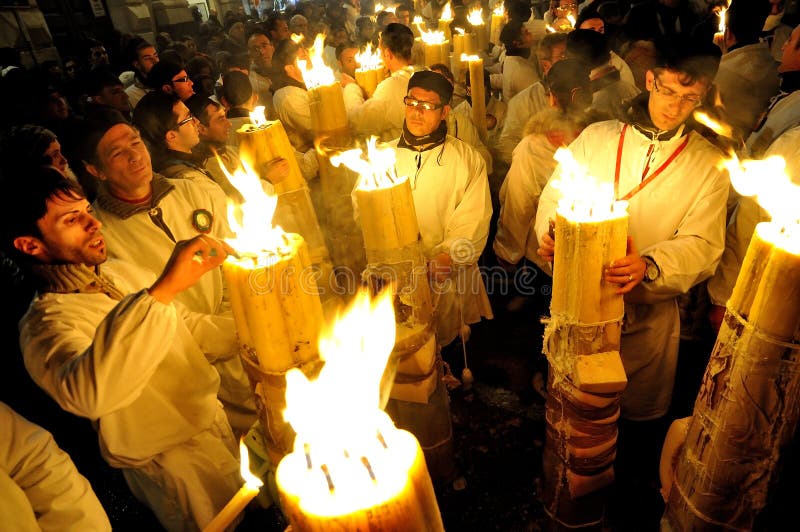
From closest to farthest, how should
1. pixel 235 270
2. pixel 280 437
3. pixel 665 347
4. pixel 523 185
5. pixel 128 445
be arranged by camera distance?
pixel 235 270 → pixel 280 437 → pixel 128 445 → pixel 665 347 → pixel 523 185

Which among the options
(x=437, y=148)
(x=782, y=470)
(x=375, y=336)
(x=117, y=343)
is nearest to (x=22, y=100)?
(x=437, y=148)

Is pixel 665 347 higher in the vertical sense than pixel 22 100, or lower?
lower

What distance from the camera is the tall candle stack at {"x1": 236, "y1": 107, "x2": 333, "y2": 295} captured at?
425 centimetres

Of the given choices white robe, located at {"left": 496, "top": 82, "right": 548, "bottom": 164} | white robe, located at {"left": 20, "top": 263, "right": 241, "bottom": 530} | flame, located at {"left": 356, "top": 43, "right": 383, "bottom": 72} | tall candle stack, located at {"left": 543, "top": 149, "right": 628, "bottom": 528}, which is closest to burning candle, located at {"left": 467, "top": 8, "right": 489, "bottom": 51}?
flame, located at {"left": 356, "top": 43, "right": 383, "bottom": 72}

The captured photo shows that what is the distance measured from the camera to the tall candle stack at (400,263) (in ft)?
8.57

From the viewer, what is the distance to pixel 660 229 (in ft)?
10.3

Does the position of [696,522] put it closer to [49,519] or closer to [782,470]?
[782,470]

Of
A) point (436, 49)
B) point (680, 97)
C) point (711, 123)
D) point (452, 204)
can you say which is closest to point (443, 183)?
point (452, 204)

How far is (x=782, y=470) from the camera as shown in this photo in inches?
75.4

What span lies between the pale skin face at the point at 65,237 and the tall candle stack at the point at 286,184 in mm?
1925

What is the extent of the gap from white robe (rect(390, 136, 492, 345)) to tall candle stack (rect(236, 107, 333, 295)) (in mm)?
972

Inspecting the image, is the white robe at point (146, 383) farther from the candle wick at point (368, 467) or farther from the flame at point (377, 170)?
the candle wick at point (368, 467)

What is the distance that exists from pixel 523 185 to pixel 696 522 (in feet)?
10.3

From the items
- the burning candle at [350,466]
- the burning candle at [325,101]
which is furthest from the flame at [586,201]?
the burning candle at [325,101]
